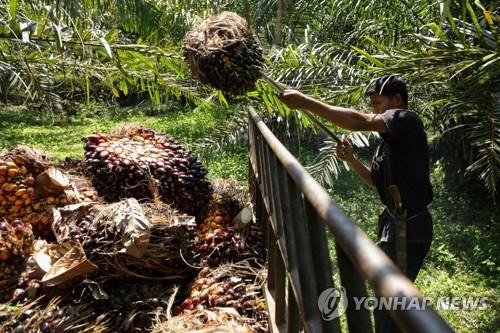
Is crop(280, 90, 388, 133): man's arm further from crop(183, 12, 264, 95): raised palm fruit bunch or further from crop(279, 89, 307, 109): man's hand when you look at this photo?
crop(183, 12, 264, 95): raised palm fruit bunch

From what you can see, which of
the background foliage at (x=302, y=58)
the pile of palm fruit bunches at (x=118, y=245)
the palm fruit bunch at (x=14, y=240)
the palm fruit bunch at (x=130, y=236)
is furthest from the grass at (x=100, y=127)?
the palm fruit bunch at (x=14, y=240)

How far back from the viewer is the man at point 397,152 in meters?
1.96

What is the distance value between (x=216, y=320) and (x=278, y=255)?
15.6 inches

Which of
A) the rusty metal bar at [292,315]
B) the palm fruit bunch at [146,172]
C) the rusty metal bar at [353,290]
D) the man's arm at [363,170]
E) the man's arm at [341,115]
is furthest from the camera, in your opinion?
the palm fruit bunch at [146,172]

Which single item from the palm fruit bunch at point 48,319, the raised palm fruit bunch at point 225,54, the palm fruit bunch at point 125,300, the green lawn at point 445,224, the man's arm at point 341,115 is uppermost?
the raised palm fruit bunch at point 225,54

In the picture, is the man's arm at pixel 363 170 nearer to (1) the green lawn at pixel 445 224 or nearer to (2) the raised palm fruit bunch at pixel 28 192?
(1) the green lawn at pixel 445 224

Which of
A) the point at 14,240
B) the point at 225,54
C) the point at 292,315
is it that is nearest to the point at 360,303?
the point at 292,315

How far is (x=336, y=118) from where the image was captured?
2002 mm

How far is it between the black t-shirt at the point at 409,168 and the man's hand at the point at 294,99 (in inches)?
12.9

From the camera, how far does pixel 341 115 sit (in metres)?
1.99

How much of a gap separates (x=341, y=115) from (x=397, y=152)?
0.28 meters

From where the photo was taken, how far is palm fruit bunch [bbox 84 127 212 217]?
10.6 ft

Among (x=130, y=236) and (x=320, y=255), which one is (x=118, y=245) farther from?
(x=320, y=255)

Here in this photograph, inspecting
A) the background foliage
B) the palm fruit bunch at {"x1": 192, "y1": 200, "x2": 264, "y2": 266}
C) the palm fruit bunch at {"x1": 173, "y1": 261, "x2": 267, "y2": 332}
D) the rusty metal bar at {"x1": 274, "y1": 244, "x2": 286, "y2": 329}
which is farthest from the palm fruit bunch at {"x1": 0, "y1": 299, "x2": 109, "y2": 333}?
the background foliage
